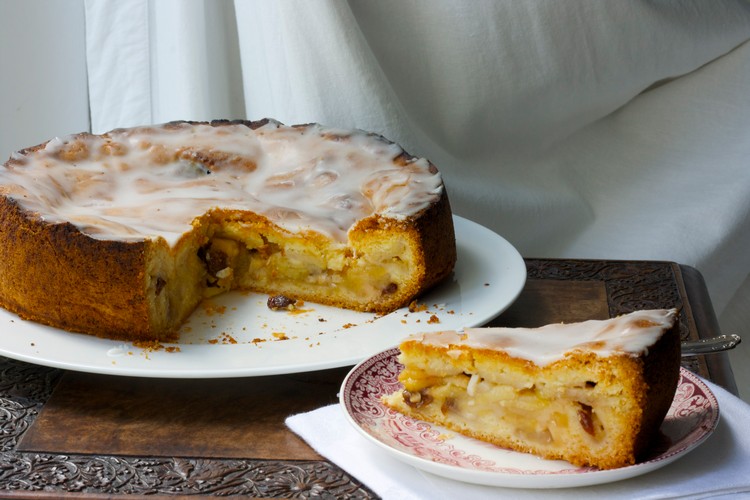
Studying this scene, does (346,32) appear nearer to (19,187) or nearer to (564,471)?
(19,187)

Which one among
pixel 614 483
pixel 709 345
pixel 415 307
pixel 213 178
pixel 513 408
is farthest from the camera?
pixel 213 178

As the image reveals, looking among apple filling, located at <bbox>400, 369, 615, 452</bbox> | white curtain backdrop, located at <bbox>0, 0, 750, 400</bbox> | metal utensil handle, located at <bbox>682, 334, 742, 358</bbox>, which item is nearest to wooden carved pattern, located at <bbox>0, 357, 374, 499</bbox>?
apple filling, located at <bbox>400, 369, 615, 452</bbox>

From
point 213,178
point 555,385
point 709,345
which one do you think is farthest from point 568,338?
point 213,178

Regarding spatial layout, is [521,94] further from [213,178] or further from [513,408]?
[513,408]

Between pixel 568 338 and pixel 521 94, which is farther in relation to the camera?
A: pixel 521 94

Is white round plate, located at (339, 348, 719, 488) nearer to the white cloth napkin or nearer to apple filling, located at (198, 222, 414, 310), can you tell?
the white cloth napkin

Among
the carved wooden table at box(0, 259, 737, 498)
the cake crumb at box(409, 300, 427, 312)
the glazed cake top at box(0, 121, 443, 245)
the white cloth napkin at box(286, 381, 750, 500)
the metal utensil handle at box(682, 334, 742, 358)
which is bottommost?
the carved wooden table at box(0, 259, 737, 498)
